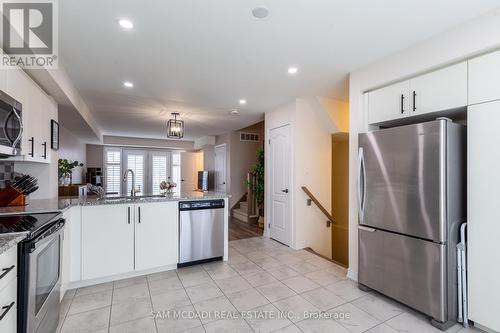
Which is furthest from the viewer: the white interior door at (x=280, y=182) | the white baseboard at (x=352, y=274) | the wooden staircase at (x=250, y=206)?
the wooden staircase at (x=250, y=206)

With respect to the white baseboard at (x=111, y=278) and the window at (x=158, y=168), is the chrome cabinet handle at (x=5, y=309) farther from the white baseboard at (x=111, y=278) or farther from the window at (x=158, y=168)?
the window at (x=158, y=168)

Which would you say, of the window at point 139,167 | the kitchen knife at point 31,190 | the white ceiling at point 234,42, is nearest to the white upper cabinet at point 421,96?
the white ceiling at point 234,42

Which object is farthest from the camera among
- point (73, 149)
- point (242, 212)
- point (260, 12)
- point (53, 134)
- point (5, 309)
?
point (242, 212)

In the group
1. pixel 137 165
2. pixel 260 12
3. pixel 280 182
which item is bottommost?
pixel 280 182

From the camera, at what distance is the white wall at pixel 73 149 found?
5249 millimetres

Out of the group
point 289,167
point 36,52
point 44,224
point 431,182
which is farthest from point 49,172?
point 431,182

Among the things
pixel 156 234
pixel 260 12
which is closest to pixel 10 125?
pixel 156 234

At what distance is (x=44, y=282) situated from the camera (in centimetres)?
169

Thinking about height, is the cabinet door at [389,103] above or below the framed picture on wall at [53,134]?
above

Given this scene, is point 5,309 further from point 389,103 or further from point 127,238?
point 389,103

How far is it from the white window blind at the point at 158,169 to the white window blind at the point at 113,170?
1.10 meters

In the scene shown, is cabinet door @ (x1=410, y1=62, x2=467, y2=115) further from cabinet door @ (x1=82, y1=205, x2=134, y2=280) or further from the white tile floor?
cabinet door @ (x1=82, y1=205, x2=134, y2=280)

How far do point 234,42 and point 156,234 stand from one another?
240 centimetres

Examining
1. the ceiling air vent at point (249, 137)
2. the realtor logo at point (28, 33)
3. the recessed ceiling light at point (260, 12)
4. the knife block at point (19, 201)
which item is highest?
the recessed ceiling light at point (260, 12)
